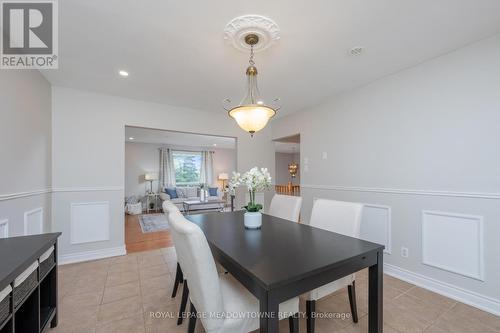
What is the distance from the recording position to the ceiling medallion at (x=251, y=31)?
1642mm

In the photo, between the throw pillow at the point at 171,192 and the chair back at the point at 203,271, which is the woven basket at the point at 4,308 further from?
the throw pillow at the point at 171,192

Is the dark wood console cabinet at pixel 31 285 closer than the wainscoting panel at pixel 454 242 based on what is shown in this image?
Yes

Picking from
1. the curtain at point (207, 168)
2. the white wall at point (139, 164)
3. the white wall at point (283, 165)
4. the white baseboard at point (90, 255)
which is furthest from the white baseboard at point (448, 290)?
the white wall at point (283, 165)

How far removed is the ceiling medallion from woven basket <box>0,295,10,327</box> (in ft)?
6.90

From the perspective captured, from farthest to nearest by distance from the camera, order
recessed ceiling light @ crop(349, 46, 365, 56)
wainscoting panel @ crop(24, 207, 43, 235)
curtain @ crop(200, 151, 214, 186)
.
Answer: curtain @ crop(200, 151, 214, 186) < wainscoting panel @ crop(24, 207, 43, 235) < recessed ceiling light @ crop(349, 46, 365, 56)

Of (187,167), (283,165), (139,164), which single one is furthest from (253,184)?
(283,165)

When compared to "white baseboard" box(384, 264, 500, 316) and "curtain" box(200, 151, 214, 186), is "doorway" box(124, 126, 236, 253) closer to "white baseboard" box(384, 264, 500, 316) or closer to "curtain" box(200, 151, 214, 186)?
"curtain" box(200, 151, 214, 186)

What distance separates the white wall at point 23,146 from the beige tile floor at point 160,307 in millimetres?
869

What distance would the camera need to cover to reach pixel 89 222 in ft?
10.2

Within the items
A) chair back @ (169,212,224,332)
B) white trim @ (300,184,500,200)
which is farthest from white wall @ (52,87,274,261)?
white trim @ (300,184,500,200)

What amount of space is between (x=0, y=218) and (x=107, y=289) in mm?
1128

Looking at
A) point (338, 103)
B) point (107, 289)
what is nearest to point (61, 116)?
point (107, 289)

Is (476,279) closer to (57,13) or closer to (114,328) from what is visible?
(114,328)

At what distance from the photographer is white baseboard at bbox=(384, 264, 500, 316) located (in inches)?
73.6
